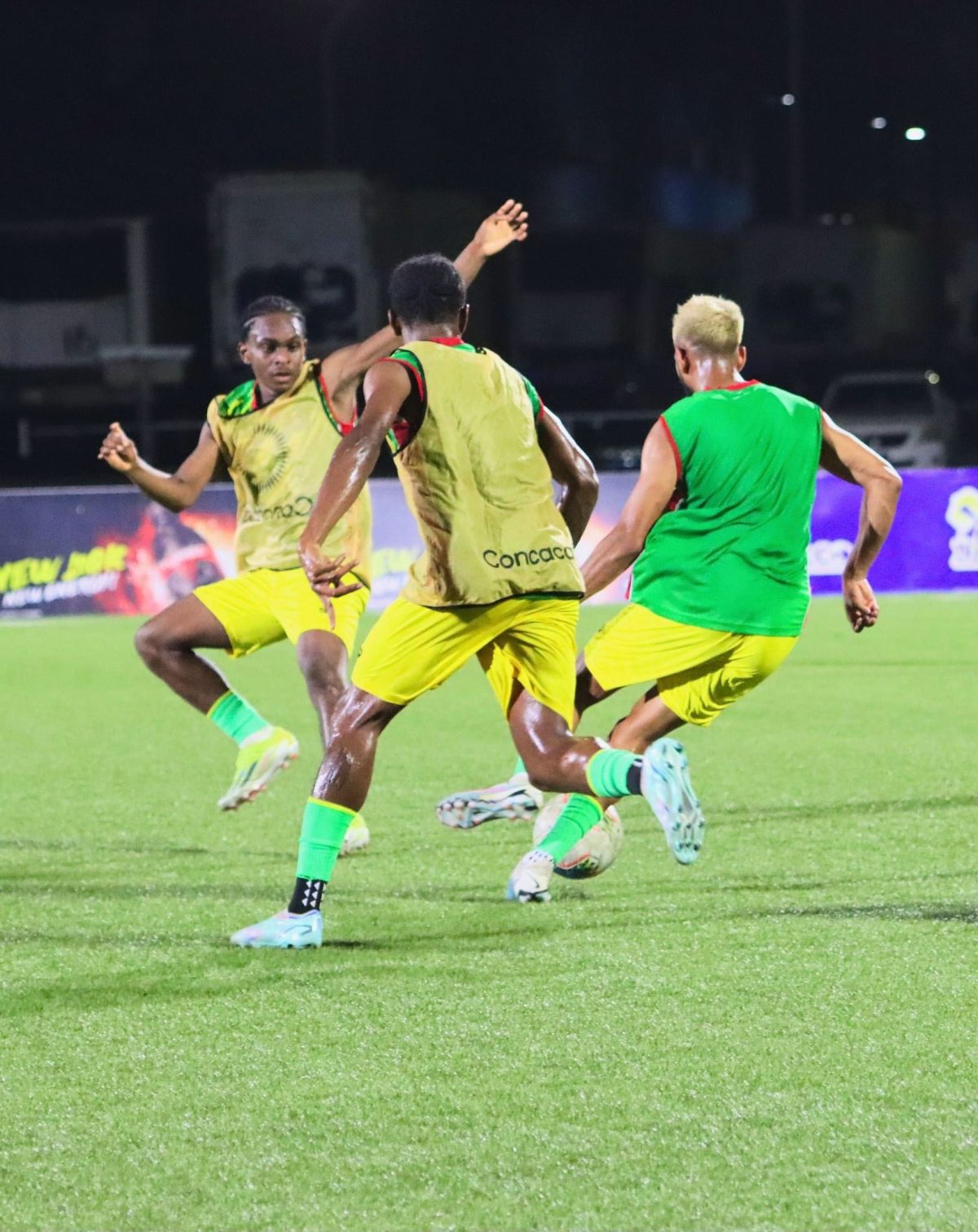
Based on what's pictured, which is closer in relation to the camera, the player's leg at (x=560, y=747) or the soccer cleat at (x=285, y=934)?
the player's leg at (x=560, y=747)

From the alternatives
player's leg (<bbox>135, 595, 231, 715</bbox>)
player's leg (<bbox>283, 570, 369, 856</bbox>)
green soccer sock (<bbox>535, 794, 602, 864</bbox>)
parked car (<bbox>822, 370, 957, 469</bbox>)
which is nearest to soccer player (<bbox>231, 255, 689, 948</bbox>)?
green soccer sock (<bbox>535, 794, 602, 864</bbox>)

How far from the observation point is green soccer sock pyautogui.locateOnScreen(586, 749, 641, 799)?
17.6ft

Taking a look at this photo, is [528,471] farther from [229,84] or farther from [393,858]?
[229,84]

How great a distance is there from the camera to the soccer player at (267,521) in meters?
7.60

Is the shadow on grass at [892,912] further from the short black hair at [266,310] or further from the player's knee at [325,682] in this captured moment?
the short black hair at [266,310]

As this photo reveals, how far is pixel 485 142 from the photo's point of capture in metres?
41.5

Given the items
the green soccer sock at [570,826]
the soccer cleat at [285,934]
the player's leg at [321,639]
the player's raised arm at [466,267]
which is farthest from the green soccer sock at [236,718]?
the soccer cleat at [285,934]

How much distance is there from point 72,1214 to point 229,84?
38.8 meters

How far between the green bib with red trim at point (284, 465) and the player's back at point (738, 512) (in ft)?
5.53

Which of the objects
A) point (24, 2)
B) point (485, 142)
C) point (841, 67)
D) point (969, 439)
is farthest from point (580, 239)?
point (24, 2)

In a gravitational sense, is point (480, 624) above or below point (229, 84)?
below

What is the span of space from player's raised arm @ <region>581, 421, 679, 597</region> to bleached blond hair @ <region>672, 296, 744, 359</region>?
0.32 metres

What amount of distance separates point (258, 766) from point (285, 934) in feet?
5.87

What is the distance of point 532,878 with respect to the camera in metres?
6.31
